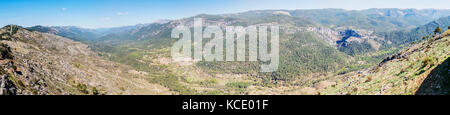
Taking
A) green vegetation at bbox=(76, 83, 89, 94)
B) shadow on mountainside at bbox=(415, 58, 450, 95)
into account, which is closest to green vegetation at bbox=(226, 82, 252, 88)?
green vegetation at bbox=(76, 83, 89, 94)

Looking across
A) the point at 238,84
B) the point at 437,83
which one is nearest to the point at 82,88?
the point at 437,83

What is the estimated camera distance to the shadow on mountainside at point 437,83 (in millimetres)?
19980

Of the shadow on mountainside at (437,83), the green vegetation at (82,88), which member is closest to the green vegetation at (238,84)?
the green vegetation at (82,88)

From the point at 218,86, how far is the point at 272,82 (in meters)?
41.8

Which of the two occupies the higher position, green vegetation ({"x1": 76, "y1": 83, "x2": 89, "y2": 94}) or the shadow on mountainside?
the shadow on mountainside

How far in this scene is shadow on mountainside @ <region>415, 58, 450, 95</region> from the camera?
65.6 ft

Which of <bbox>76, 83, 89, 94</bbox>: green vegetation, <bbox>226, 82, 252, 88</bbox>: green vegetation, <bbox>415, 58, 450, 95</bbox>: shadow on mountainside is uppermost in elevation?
<bbox>415, 58, 450, 95</bbox>: shadow on mountainside

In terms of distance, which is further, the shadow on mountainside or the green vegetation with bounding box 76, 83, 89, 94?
the green vegetation with bounding box 76, 83, 89, 94

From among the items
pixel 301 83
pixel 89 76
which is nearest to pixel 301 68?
pixel 301 83

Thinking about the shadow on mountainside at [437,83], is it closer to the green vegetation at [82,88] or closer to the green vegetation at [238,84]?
the green vegetation at [82,88]

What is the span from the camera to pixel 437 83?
2127 centimetres

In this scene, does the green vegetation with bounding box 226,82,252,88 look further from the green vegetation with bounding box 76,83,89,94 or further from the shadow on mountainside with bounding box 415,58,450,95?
the shadow on mountainside with bounding box 415,58,450,95
